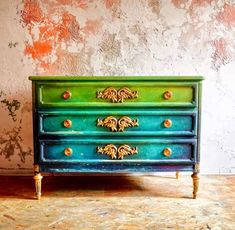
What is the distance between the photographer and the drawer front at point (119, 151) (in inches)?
120

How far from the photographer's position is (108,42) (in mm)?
3729

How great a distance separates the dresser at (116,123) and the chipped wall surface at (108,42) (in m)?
0.80

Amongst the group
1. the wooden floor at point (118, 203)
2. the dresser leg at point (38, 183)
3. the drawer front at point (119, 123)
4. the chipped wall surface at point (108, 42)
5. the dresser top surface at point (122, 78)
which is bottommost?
the wooden floor at point (118, 203)

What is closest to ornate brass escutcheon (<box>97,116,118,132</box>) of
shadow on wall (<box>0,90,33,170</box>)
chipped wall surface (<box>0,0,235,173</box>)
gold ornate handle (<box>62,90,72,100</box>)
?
gold ornate handle (<box>62,90,72,100</box>)

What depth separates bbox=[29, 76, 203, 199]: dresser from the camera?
2.99 m

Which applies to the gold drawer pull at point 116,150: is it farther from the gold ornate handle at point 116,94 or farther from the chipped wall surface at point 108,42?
the chipped wall surface at point 108,42

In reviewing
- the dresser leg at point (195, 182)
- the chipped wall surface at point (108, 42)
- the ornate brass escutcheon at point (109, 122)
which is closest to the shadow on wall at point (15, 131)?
the chipped wall surface at point (108, 42)

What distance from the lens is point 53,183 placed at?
141 inches

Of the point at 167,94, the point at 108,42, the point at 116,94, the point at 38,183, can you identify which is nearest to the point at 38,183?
the point at 38,183

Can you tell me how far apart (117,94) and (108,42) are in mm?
914

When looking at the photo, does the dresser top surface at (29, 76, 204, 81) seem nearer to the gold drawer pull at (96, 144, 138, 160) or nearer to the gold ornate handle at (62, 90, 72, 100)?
the gold ornate handle at (62, 90, 72, 100)

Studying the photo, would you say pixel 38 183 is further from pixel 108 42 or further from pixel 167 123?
pixel 108 42

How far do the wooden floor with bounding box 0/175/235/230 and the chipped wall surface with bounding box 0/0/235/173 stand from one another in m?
0.80

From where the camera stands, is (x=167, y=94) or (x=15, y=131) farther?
(x=15, y=131)
